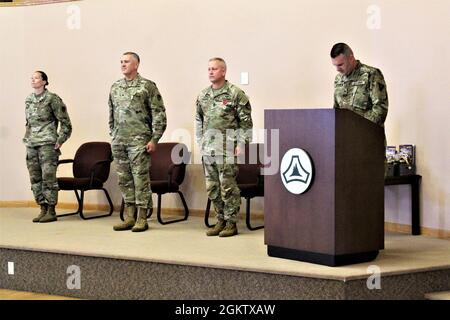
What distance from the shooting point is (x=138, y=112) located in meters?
6.71

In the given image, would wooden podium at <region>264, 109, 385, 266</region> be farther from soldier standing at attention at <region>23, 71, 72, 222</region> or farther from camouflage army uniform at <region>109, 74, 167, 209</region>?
soldier standing at attention at <region>23, 71, 72, 222</region>

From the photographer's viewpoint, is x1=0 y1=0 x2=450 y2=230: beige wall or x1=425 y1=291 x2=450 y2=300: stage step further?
x1=0 y1=0 x2=450 y2=230: beige wall

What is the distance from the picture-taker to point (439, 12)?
635 centimetres

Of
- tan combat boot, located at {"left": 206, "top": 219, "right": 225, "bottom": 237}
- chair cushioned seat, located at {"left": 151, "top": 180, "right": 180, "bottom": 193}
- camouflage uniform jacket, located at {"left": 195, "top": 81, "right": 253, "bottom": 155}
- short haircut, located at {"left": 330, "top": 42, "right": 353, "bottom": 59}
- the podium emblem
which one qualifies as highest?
short haircut, located at {"left": 330, "top": 42, "right": 353, "bottom": 59}

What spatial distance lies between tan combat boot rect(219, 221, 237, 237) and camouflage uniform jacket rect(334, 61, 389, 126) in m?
1.40

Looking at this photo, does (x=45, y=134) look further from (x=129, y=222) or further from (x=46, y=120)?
(x=129, y=222)

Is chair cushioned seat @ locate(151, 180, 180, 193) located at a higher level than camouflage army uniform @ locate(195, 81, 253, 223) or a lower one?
lower

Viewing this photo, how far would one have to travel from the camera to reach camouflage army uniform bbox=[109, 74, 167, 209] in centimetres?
670

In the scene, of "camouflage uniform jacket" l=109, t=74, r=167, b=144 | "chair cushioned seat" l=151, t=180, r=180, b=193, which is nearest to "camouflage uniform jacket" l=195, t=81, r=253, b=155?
"camouflage uniform jacket" l=109, t=74, r=167, b=144

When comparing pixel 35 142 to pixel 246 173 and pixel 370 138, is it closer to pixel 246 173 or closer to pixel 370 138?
Answer: pixel 246 173

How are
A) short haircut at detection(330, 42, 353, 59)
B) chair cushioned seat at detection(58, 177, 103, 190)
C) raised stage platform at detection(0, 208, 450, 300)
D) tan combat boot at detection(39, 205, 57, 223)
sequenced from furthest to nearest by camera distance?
1. chair cushioned seat at detection(58, 177, 103, 190)
2. tan combat boot at detection(39, 205, 57, 223)
3. short haircut at detection(330, 42, 353, 59)
4. raised stage platform at detection(0, 208, 450, 300)

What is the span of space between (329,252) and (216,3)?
372 centimetres

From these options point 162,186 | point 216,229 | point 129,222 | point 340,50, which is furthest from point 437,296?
point 162,186

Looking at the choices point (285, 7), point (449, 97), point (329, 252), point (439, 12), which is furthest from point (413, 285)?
point (285, 7)
